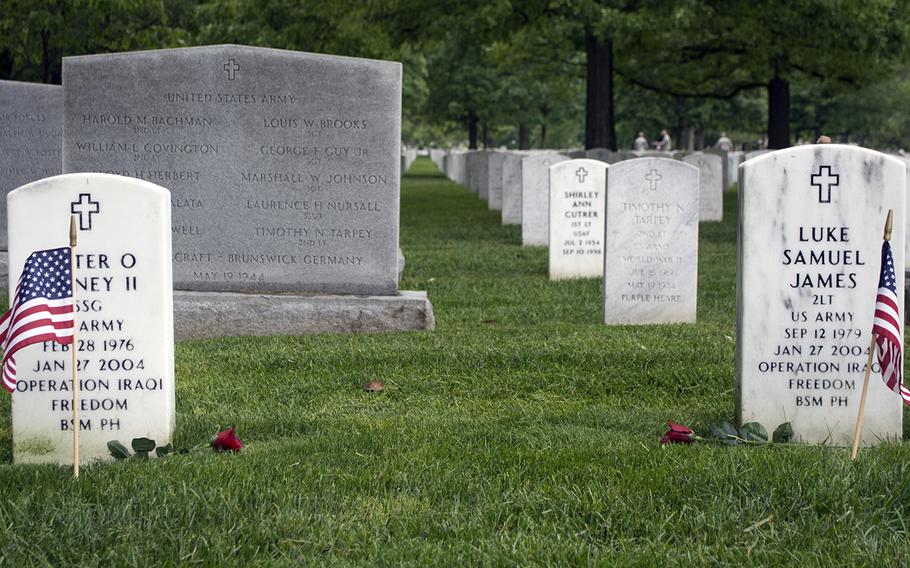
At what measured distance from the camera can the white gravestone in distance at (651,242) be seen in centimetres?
970

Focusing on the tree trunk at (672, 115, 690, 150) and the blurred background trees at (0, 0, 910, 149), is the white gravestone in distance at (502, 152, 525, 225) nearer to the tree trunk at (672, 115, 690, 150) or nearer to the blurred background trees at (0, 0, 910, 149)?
the blurred background trees at (0, 0, 910, 149)

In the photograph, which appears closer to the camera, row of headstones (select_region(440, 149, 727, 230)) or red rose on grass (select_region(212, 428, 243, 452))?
red rose on grass (select_region(212, 428, 243, 452))

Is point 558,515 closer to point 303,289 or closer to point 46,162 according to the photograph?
point 303,289

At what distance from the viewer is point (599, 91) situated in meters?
25.7

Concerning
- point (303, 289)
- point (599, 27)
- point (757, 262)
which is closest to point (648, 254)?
point (303, 289)

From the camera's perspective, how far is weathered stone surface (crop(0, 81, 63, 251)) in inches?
484

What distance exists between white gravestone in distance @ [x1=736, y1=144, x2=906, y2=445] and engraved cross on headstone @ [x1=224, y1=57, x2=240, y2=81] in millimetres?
4724

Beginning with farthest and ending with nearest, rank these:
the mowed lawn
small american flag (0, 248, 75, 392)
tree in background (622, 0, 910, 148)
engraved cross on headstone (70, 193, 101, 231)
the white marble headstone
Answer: the white marble headstone
tree in background (622, 0, 910, 148)
engraved cross on headstone (70, 193, 101, 231)
small american flag (0, 248, 75, 392)
the mowed lawn

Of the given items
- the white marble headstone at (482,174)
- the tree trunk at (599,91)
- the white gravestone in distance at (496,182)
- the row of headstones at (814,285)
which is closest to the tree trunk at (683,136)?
the white marble headstone at (482,174)

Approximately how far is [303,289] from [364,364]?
1.93m

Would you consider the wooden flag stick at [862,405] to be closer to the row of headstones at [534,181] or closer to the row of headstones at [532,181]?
the row of headstones at [534,181]

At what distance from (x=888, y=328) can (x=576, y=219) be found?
7.56 meters

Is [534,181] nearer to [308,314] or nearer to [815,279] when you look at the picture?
[308,314]

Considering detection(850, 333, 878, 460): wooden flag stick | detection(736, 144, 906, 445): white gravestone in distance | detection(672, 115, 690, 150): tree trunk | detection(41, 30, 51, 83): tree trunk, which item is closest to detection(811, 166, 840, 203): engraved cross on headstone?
detection(736, 144, 906, 445): white gravestone in distance
